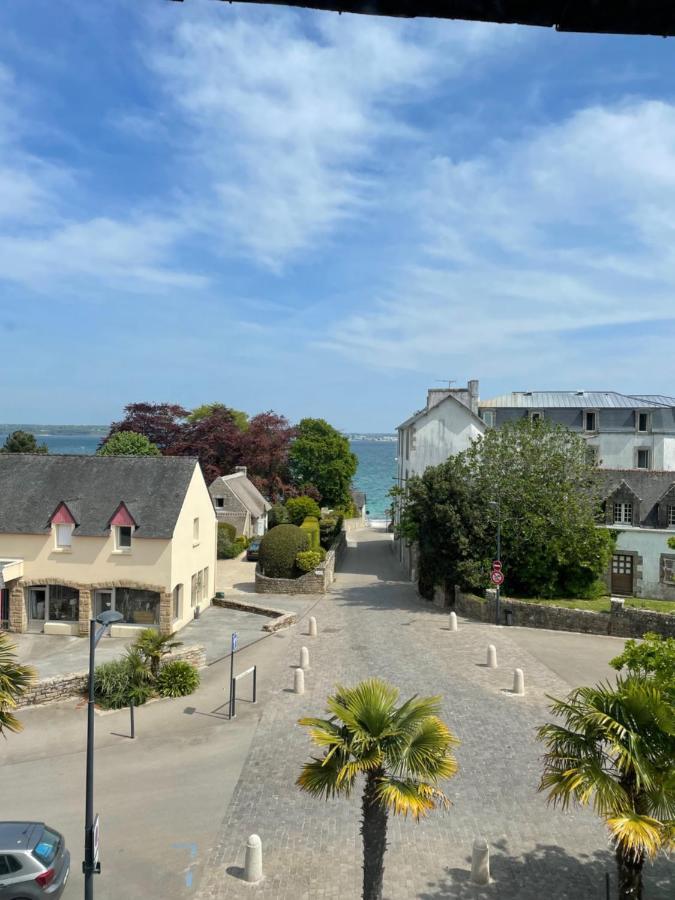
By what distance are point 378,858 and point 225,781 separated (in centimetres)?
648

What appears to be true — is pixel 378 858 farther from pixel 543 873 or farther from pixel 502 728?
pixel 502 728

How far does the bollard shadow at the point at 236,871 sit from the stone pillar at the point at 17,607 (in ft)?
61.5

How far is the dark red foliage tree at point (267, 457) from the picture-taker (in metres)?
62.4

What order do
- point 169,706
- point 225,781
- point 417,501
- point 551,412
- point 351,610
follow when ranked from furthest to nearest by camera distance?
point 551,412 < point 417,501 < point 351,610 < point 169,706 < point 225,781

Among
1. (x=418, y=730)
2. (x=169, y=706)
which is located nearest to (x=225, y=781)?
(x=169, y=706)

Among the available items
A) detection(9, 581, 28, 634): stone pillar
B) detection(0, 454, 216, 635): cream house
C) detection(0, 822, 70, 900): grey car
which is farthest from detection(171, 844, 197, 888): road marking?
detection(9, 581, 28, 634): stone pillar

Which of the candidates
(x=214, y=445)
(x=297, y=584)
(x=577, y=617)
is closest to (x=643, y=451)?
(x=577, y=617)

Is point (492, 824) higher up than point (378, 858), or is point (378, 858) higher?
point (378, 858)

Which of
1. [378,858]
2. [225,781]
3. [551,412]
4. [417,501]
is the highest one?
[551,412]

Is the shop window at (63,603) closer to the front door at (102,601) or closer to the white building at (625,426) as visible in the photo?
the front door at (102,601)

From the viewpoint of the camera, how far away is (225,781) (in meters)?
14.4

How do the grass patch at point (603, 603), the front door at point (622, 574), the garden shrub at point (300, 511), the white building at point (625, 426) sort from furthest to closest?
the garden shrub at point (300, 511) < the white building at point (625, 426) < the front door at point (622, 574) < the grass patch at point (603, 603)

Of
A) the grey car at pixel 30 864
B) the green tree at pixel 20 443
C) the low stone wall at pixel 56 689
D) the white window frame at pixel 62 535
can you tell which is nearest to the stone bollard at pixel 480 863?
the grey car at pixel 30 864

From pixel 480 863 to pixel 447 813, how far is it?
7.63ft
